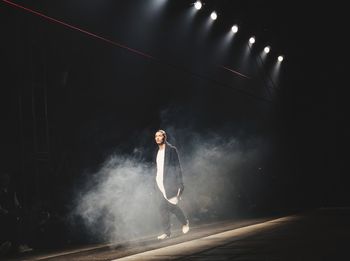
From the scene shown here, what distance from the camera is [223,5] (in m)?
17.3

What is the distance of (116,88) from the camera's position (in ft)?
41.5

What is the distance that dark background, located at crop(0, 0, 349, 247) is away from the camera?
9.89 meters

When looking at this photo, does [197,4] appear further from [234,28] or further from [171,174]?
[171,174]

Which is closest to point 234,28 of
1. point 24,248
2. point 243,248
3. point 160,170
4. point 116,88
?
point 116,88

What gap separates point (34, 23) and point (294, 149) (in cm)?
1809

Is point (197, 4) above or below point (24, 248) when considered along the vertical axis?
above

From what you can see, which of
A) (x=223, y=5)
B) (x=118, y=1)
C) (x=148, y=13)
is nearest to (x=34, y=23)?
(x=118, y=1)

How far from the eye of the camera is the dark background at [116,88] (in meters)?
9.89

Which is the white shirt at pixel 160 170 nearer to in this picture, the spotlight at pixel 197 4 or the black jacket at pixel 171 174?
the black jacket at pixel 171 174

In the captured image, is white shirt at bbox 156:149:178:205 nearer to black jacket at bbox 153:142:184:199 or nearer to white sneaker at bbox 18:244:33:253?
black jacket at bbox 153:142:184:199

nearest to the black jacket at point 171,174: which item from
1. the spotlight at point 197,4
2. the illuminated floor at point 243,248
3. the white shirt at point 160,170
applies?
the white shirt at point 160,170

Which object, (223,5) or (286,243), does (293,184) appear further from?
(286,243)

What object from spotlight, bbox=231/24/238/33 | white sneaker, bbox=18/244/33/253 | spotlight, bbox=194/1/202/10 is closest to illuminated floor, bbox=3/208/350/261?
white sneaker, bbox=18/244/33/253

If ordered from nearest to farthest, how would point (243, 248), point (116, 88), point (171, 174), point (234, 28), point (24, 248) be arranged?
point (243, 248) → point (171, 174) → point (24, 248) → point (116, 88) → point (234, 28)
